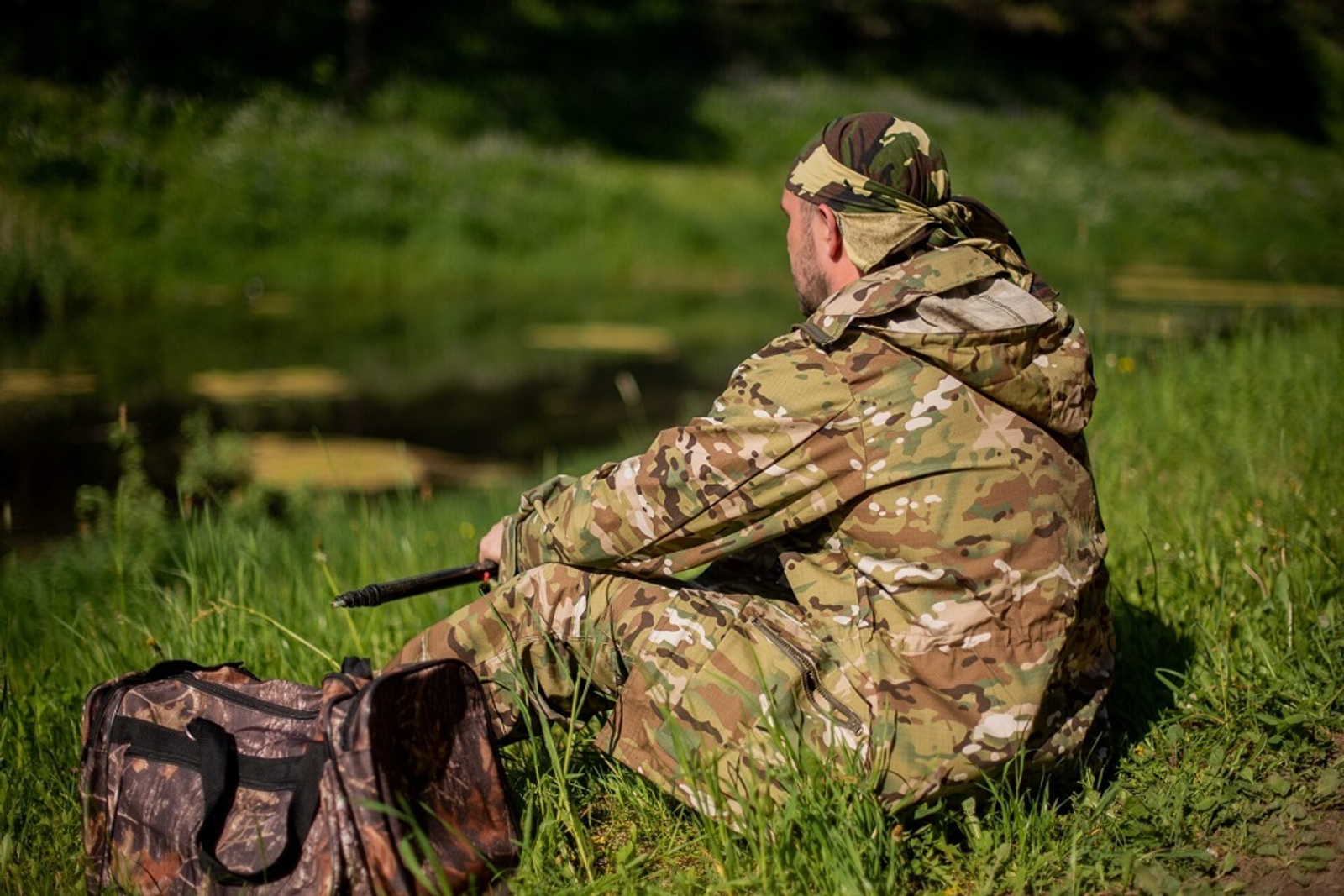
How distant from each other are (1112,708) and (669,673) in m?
0.98

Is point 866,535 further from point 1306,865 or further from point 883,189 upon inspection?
point 1306,865

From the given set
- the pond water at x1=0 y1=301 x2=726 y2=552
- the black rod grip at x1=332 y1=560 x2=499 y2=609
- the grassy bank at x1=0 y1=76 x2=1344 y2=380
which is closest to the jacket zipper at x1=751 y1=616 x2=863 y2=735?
the black rod grip at x1=332 y1=560 x2=499 y2=609

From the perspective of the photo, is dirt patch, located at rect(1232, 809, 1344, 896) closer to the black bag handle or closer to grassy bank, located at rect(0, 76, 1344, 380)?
the black bag handle

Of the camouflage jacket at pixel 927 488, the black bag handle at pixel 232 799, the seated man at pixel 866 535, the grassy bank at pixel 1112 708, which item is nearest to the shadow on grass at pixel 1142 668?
the grassy bank at pixel 1112 708

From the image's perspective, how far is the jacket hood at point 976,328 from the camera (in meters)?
1.72

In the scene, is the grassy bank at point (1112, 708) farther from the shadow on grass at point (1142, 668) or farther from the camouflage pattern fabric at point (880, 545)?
the camouflage pattern fabric at point (880, 545)

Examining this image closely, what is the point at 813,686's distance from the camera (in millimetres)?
1877

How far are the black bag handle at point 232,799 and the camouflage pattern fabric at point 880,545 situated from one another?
1.57 ft

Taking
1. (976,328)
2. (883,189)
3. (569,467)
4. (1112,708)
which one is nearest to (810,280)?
(883,189)

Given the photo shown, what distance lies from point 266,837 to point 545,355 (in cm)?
740

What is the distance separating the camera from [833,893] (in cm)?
180

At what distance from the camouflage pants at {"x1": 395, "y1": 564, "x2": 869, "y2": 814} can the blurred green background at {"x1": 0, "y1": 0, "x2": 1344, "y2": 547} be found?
2.70 meters

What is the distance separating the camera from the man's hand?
2.14m

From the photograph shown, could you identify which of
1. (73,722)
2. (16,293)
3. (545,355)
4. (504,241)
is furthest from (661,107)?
(73,722)
